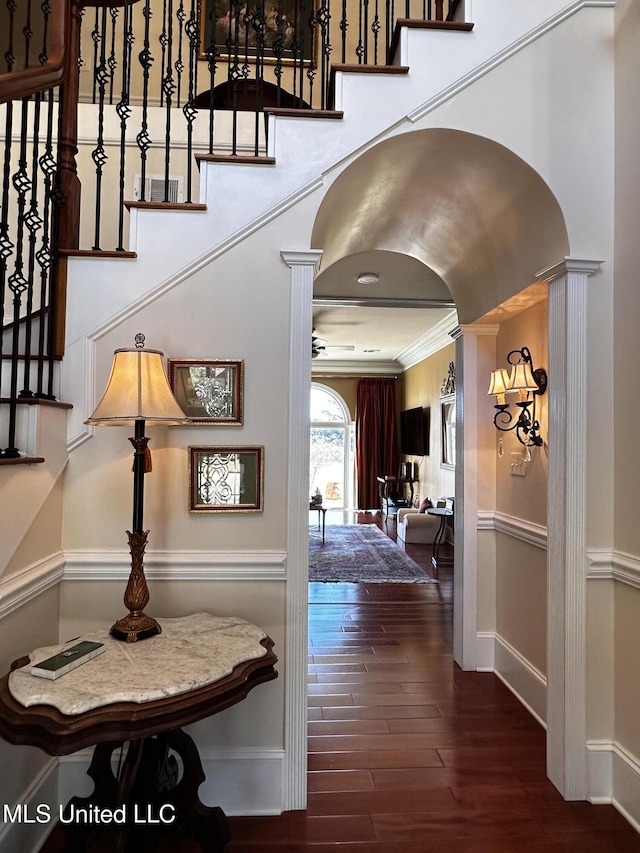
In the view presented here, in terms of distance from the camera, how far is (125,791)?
5.17 feet

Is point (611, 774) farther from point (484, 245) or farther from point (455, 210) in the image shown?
point (455, 210)

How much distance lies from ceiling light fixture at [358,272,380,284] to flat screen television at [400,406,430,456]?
4.31m

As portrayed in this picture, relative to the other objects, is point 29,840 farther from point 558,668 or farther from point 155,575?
point 558,668

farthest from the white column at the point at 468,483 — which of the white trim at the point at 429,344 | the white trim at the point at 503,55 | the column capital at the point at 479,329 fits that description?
the white trim at the point at 429,344

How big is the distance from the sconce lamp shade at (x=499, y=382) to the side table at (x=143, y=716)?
1.98 m

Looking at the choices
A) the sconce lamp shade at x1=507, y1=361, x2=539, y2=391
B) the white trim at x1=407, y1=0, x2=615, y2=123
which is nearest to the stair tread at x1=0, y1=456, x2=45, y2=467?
the white trim at x1=407, y1=0, x2=615, y2=123

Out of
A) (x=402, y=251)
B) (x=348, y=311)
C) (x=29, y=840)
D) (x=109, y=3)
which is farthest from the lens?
(x=348, y=311)

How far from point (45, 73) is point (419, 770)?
307 centimetres

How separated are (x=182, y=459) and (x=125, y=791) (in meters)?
1.10

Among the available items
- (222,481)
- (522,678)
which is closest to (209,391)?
(222,481)

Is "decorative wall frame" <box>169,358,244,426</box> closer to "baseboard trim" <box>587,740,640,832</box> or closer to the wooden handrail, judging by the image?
the wooden handrail

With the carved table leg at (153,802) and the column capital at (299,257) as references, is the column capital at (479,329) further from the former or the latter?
the carved table leg at (153,802)

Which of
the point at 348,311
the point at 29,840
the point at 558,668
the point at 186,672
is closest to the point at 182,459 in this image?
the point at 186,672

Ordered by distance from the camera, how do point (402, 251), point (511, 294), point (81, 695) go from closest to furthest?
point (81, 695), point (511, 294), point (402, 251)
